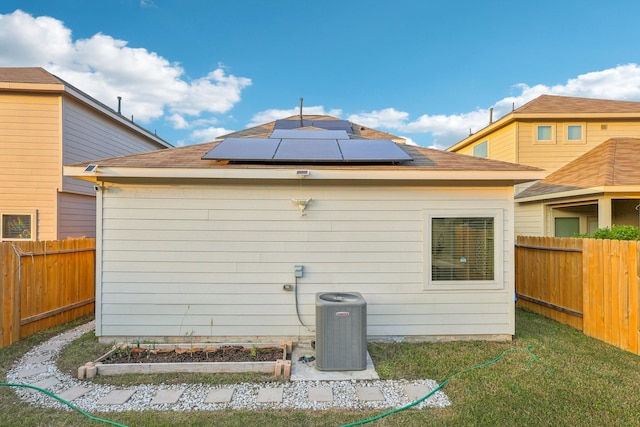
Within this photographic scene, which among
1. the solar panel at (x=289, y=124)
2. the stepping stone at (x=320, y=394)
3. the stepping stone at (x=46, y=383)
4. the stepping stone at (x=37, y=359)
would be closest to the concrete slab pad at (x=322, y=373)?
the stepping stone at (x=320, y=394)

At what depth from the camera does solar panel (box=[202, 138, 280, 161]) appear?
449 cm

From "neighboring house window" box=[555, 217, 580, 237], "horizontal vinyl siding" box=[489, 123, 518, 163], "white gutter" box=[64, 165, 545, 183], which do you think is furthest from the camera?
"horizontal vinyl siding" box=[489, 123, 518, 163]

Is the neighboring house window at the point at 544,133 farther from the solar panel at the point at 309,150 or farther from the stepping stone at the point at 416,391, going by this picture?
the stepping stone at the point at 416,391

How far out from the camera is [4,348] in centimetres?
442

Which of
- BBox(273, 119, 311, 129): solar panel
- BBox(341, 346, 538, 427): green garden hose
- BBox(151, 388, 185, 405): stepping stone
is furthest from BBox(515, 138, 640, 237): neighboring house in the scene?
BBox(151, 388, 185, 405): stepping stone

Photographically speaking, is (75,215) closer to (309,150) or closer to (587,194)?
(309,150)

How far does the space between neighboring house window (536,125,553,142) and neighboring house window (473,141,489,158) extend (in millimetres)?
1992

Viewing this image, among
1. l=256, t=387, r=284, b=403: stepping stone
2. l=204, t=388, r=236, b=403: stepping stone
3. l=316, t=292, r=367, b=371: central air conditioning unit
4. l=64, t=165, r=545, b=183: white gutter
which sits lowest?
l=256, t=387, r=284, b=403: stepping stone

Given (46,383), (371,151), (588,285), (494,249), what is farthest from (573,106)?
(46,383)

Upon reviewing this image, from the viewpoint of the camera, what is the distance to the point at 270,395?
125 inches

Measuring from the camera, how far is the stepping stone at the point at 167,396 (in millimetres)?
3064

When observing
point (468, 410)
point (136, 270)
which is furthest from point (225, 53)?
point (468, 410)

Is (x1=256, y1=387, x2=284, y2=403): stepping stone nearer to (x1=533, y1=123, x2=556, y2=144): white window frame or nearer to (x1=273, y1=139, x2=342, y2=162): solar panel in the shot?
(x1=273, y1=139, x2=342, y2=162): solar panel

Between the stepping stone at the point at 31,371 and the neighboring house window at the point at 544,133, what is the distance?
12.7 metres
